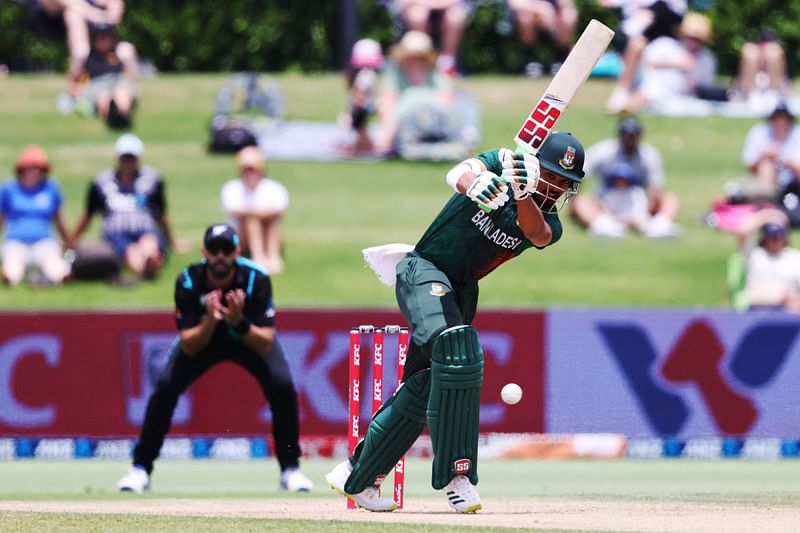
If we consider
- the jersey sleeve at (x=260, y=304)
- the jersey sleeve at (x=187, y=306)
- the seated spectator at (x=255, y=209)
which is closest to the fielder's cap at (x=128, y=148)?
the seated spectator at (x=255, y=209)

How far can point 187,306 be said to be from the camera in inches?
356

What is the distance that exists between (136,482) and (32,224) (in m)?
4.97

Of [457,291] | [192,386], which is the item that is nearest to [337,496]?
[457,291]

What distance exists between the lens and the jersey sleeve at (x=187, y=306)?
904 centimetres

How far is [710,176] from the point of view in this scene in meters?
16.7

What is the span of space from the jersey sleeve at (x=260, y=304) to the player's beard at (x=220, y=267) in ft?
0.65

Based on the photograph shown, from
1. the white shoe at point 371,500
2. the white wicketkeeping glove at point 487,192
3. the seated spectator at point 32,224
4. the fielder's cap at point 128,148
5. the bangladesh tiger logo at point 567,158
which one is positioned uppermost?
Result: the bangladesh tiger logo at point 567,158

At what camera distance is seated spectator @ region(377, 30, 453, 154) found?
1575 cm

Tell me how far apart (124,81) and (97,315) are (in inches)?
245

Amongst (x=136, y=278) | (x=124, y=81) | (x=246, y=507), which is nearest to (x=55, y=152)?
(x=124, y=81)

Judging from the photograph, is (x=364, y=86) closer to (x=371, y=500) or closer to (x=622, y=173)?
(x=622, y=173)

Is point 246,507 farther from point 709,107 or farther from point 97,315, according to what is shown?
point 709,107

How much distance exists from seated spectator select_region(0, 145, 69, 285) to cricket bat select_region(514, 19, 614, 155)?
7.47 meters

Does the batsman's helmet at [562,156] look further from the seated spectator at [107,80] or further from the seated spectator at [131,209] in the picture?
the seated spectator at [107,80]
